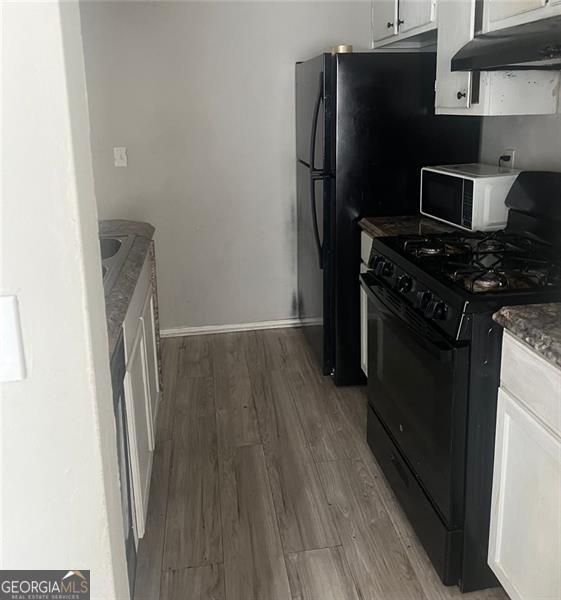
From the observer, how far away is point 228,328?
13.3 ft

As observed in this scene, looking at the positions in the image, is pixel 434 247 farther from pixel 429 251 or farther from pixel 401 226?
pixel 401 226

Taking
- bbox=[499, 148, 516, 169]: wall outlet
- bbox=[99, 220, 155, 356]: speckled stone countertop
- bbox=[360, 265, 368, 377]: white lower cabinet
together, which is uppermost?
bbox=[499, 148, 516, 169]: wall outlet

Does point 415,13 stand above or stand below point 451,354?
above

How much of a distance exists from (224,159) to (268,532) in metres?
2.35

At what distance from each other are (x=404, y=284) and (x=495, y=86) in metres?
0.81

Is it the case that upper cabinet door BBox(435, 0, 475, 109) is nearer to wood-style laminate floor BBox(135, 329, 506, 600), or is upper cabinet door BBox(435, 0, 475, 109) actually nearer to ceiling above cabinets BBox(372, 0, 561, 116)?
ceiling above cabinets BBox(372, 0, 561, 116)

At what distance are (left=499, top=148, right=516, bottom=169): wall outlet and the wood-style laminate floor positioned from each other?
1298 millimetres

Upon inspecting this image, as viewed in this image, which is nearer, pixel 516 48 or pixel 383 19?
pixel 516 48

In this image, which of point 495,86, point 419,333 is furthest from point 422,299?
point 495,86

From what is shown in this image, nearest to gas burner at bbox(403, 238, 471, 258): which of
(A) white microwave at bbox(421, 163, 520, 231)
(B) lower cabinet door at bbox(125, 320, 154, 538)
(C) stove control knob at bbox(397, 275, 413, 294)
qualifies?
(C) stove control knob at bbox(397, 275, 413, 294)

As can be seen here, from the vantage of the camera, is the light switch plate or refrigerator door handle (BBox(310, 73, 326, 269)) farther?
refrigerator door handle (BBox(310, 73, 326, 269))

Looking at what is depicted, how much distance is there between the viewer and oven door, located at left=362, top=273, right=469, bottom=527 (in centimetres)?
169

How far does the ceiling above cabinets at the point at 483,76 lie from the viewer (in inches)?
79.4

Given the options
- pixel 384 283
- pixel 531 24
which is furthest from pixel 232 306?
pixel 531 24
